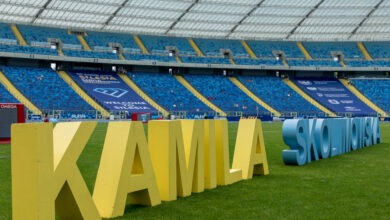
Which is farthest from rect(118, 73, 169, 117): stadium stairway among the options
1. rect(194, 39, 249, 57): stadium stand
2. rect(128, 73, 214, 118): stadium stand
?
rect(194, 39, 249, 57): stadium stand

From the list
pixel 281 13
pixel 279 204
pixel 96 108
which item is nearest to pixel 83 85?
pixel 96 108

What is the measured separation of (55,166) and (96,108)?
43663 mm

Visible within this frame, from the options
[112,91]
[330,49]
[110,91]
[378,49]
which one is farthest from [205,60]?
[378,49]

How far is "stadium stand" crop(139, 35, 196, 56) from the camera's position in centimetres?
6278

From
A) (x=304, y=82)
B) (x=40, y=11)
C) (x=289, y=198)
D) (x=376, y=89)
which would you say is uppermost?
(x=40, y=11)

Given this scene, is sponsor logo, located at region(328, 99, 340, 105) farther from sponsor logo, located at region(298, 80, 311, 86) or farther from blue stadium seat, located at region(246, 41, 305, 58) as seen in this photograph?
blue stadium seat, located at region(246, 41, 305, 58)

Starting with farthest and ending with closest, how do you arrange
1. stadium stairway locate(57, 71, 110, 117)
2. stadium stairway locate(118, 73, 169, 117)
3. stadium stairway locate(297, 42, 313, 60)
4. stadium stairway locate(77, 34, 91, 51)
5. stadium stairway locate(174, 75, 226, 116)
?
1. stadium stairway locate(297, 42, 313, 60)
2. stadium stairway locate(77, 34, 91, 51)
3. stadium stairway locate(174, 75, 226, 116)
4. stadium stairway locate(118, 73, 169, 117)
5. stadium stairway locate(57, 71, 110, 117)

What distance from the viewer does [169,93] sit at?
57469mm

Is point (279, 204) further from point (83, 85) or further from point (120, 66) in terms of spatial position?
point (120, 66)

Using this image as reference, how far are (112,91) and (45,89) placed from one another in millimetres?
7200

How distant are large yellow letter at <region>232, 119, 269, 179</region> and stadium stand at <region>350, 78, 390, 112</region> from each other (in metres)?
54.9

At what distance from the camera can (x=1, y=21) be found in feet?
Result: 173

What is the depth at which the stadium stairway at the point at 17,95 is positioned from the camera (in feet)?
144

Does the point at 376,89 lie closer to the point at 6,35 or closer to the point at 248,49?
the point at 248,49
